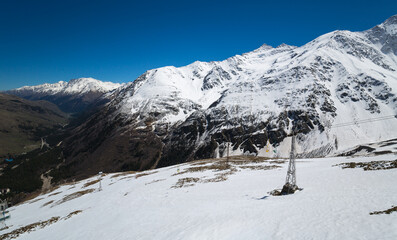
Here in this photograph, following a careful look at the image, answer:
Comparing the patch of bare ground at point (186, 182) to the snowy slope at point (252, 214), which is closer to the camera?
the snowy slope at point (252, 214)

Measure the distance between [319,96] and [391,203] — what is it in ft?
627

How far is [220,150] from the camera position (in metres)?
176

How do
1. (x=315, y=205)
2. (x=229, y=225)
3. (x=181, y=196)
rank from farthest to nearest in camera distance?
(x=181, y=196) < (x=315, y=205) < (x=229, y=225)

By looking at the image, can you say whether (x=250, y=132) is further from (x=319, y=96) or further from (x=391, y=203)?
(x=391, y=203)

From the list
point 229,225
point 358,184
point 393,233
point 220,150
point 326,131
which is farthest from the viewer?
point 220,150

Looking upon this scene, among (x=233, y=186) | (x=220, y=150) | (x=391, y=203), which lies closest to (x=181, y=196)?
(x=233, y=186)

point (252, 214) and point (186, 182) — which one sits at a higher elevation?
point (252, 214)

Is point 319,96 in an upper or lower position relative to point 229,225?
upper

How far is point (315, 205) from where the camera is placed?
19625 mm

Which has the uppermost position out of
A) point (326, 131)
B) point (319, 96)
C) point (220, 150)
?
point (319, 96)

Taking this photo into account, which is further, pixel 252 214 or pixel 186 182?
pixel 186 182

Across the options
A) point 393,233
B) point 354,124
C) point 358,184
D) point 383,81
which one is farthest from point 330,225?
point 383,81

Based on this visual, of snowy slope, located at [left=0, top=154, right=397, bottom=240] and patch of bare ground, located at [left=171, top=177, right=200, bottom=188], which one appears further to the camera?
patch of bare ground, located at [left=171, top=177, right=200, bottom=188]

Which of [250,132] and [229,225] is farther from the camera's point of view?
[250,132]
